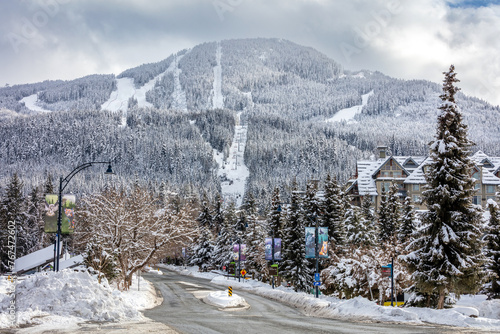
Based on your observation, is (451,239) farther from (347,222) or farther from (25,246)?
(25,246)

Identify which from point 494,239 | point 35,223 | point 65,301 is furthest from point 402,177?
point 65,301

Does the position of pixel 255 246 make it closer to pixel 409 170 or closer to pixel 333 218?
pixel 333 218

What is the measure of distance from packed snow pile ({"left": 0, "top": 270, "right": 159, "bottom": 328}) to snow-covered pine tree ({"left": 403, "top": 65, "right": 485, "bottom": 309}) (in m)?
17.0

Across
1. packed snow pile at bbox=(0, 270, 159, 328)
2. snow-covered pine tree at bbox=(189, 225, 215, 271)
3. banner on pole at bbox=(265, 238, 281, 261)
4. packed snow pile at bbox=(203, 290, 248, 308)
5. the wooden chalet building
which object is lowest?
snow-covered pine tree at bbox=(189, 225, 215, 271)

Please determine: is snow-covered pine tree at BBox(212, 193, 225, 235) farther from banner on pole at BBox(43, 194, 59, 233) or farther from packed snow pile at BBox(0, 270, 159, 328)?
packed snow pile at BBox(0, 270, 159, 328)

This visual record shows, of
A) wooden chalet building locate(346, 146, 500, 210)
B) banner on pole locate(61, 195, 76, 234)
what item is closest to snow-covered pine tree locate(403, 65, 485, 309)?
banner on pole locate(61, 195, 76, 234)

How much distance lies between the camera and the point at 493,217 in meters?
40.2

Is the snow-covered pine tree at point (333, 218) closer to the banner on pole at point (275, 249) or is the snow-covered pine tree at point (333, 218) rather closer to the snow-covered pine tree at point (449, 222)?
the banner on pole at point (275, 249)

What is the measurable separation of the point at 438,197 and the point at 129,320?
19.2m

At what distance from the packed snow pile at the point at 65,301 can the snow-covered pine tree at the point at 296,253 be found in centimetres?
3502

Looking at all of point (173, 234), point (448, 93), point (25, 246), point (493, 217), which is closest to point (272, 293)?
point (173, 234)

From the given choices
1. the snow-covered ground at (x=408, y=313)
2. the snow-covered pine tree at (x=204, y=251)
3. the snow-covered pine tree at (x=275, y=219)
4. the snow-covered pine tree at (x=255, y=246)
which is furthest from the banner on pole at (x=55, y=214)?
the snow-covered pine tree at (x=204, y=251)

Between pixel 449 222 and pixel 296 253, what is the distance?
28.2 meters

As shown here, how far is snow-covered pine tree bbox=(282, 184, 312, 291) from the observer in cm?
5481
